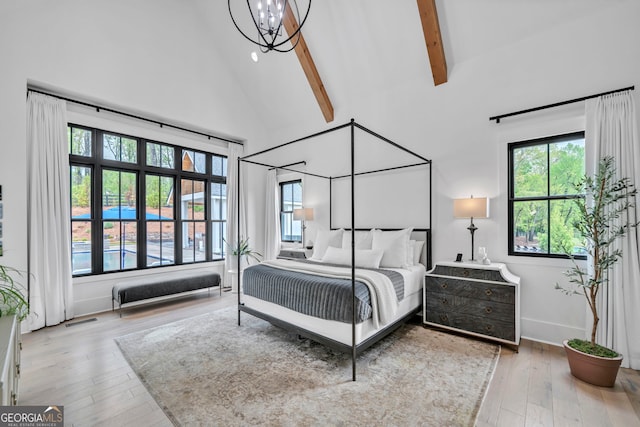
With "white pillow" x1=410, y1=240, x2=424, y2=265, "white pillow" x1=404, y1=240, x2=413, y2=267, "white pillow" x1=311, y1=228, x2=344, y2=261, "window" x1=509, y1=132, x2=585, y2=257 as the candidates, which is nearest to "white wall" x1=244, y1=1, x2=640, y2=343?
"window" x1=509, y1=132, x2=585, y2=257

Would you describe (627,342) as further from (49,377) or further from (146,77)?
(146,77)

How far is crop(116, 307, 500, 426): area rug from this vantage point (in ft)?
6.30

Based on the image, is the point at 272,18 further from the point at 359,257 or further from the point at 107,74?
the point at 359,257

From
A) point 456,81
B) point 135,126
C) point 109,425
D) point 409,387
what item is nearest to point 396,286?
point 409,387

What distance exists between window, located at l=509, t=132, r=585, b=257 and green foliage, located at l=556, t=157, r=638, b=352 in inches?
11.9

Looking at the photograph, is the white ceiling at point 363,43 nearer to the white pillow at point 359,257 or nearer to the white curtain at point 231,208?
the white curtain at point 231,208

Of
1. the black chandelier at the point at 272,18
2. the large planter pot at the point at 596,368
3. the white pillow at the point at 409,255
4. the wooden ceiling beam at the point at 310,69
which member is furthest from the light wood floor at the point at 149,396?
the wooden ceiling beam at the point at 310,69

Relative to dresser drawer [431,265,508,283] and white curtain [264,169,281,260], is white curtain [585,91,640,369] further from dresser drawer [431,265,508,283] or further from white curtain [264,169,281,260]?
white curtain [264,169,281,260]

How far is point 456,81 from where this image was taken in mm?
3783

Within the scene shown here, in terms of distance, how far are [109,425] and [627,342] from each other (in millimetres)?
4259

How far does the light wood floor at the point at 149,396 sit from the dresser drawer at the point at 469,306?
0.36m

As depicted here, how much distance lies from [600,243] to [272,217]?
4863 millimetres

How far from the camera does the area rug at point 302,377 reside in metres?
1.92

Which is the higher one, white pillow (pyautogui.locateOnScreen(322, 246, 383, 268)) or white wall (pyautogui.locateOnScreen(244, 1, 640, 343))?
white wall (pyautogui.locateOnScreen(244, 1, 640, 343))
